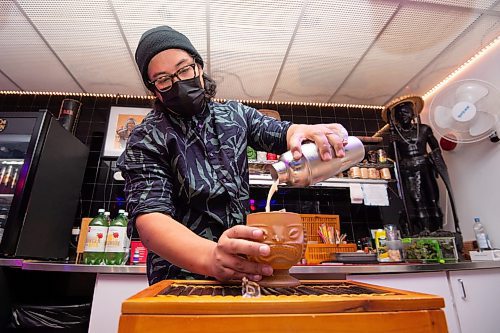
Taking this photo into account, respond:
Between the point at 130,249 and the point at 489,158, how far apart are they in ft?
9.86

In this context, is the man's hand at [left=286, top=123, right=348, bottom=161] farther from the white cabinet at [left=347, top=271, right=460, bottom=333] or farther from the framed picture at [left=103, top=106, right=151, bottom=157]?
the framed picture at [left=103, top=106, right=151, bottom=157]

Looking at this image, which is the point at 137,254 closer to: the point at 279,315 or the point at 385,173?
the point at 279,315

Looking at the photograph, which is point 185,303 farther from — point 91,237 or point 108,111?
point 108,111

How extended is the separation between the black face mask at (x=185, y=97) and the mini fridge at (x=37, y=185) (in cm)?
170

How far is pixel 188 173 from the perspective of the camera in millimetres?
795

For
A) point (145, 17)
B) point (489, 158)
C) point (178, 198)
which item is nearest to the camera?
point (178, 198)

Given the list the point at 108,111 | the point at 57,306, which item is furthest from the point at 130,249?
the point at 108,111

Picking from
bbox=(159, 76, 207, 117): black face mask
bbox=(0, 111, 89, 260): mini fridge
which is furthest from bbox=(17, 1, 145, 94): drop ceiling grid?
bbox=(159, 76, 207, 117): black face mask

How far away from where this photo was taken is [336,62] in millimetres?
2648

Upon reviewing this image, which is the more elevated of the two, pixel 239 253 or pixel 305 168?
pixel 305 168

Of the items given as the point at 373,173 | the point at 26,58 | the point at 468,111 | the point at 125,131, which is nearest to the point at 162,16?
the point at 125,131

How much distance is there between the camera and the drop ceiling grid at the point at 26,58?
221 centimetres

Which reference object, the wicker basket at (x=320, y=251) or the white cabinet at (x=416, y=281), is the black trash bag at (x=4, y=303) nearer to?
the wicker basket at (x=320, y=251)

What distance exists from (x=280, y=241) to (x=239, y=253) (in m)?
0.08
